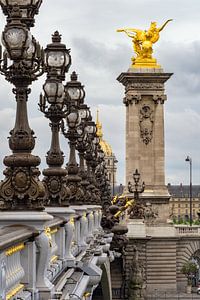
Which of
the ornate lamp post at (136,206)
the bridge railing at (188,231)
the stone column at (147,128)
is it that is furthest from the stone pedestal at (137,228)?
the stone column at (147,128)

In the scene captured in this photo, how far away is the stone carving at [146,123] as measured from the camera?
92562 mm

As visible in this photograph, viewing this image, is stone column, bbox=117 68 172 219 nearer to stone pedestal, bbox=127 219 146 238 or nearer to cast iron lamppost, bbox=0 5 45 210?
stone pedestal, bbox=127 219 146 238

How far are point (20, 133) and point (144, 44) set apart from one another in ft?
273

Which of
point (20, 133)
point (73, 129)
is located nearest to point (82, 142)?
point (73, 129)

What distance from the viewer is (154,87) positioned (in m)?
91.9

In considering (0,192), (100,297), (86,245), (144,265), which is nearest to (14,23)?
(0,192)

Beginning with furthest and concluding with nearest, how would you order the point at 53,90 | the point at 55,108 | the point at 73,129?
the point at 73,129
the point at 55,108
the point at 53,90

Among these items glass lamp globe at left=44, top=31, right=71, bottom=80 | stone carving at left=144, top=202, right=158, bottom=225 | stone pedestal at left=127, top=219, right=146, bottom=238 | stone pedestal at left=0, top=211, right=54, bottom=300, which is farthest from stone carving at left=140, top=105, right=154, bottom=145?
stone pedestal at left=0, top=211, right=54, bottom=300

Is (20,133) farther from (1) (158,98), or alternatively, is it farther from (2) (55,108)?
(1) (158,98)

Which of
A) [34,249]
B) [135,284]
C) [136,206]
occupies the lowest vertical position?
[135,284]

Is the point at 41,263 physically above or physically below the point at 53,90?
below

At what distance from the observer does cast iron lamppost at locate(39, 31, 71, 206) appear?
18.1 m

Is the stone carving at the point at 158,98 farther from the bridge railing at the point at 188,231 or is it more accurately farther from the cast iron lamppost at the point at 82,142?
the cast iron lamppost at the point at 82,142

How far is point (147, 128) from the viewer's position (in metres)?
93.1
